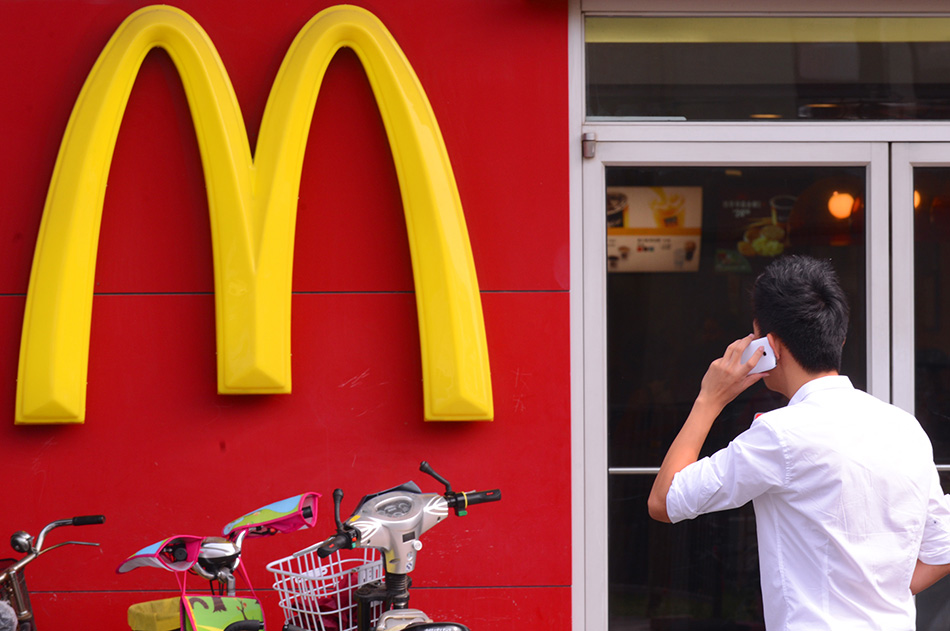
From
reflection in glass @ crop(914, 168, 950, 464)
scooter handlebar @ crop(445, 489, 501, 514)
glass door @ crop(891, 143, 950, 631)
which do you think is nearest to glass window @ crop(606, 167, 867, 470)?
glass door @ crop(891, 143, 950, 631)

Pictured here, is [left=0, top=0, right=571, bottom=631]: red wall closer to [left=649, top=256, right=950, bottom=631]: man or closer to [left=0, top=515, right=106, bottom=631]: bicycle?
[left=0, top=515, right=106, bottom=631]: bicycle

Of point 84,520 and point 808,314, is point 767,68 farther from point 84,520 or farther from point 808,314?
point 84,520

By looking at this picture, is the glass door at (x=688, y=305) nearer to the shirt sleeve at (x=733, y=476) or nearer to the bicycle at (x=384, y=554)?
the bicycle at (x=384, y=554)

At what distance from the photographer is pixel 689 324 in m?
3.79

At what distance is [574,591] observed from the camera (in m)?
3.60

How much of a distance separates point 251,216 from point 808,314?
2323 millimetres

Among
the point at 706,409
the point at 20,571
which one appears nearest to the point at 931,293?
the point at 706,409

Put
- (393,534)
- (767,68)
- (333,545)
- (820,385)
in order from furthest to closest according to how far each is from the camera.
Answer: (767,68) < (393,534) < (333,545) < (820,385)

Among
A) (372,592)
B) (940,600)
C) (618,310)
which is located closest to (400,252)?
(618,310)

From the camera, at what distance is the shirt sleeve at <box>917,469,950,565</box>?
198cm

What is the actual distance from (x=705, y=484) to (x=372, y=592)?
3.37 ft

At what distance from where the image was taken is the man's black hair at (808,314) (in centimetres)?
195

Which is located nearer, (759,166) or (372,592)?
(372,592)

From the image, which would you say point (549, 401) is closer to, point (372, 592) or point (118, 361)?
point (372, 592)
